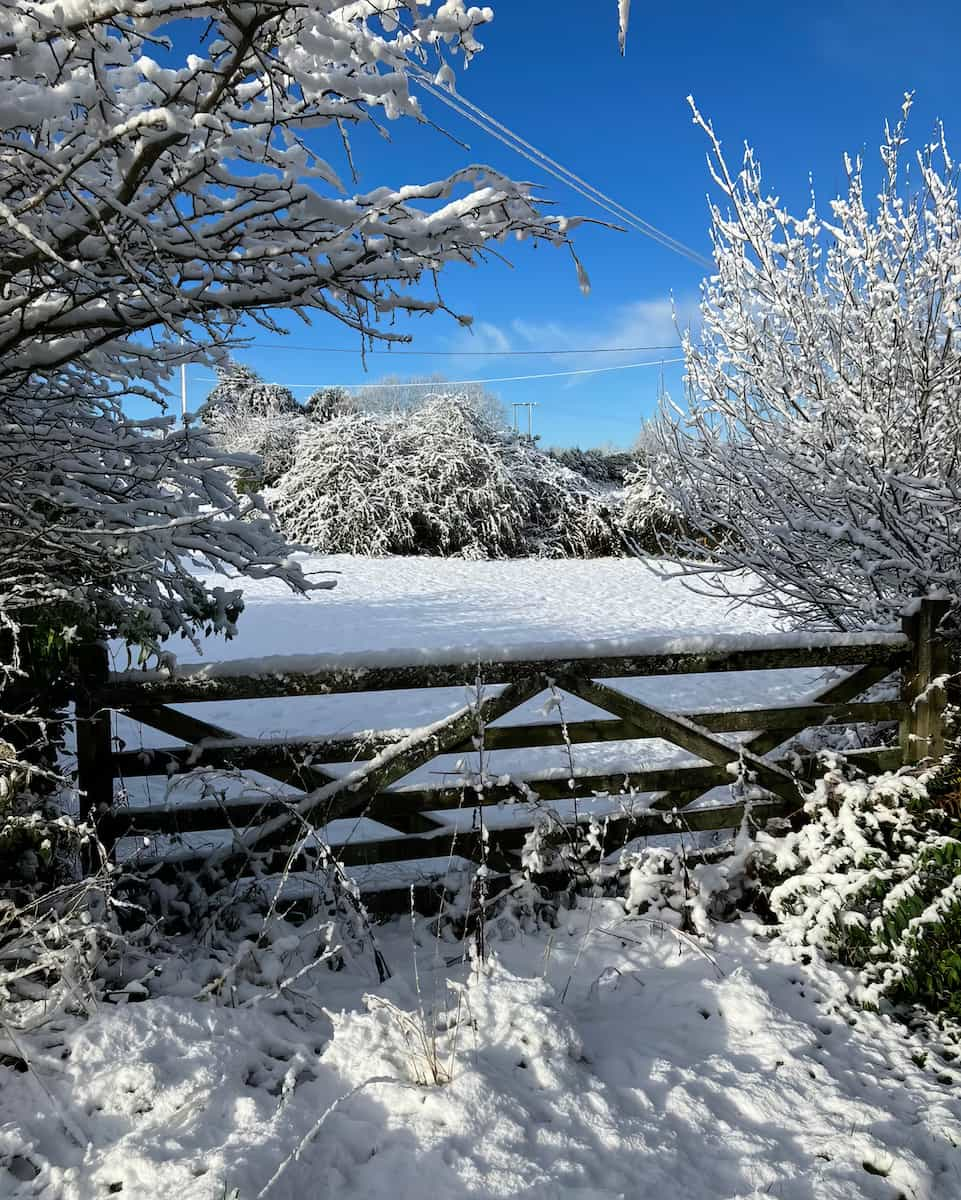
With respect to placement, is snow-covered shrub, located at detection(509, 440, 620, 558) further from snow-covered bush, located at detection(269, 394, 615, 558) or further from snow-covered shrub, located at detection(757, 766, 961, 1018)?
snow-covered shrub, located at detection(757, 766, 961, 1018)

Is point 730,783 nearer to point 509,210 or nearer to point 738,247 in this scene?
point 509,210

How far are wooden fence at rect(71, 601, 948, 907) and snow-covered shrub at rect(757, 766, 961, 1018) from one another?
0.37 meters

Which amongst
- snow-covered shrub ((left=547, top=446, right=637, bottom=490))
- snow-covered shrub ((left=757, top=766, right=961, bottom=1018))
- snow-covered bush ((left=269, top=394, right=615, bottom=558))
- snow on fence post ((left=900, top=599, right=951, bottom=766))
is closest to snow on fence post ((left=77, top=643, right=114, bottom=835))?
snow-covered shrub ((left=757, top=766, right=961, bottom=1018))

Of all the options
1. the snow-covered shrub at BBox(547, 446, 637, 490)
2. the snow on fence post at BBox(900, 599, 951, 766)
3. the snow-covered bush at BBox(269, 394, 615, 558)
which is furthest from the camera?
the snow-covered shrub at BBox(547, 446, 637, 490)

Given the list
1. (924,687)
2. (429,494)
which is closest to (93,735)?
(924,687)

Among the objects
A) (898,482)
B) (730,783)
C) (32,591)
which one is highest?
(898,482)

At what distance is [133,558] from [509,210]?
2.01 metres

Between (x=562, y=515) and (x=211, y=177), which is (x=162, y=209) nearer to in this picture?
(x=211, y=177)

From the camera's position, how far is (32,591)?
124 inches

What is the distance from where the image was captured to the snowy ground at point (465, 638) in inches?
196

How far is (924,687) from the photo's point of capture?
4188 millimetres

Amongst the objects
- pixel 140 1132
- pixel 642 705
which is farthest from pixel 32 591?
pixel 642 705

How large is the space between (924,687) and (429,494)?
1436 cm

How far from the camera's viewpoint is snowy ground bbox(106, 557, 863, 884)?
196 inches
